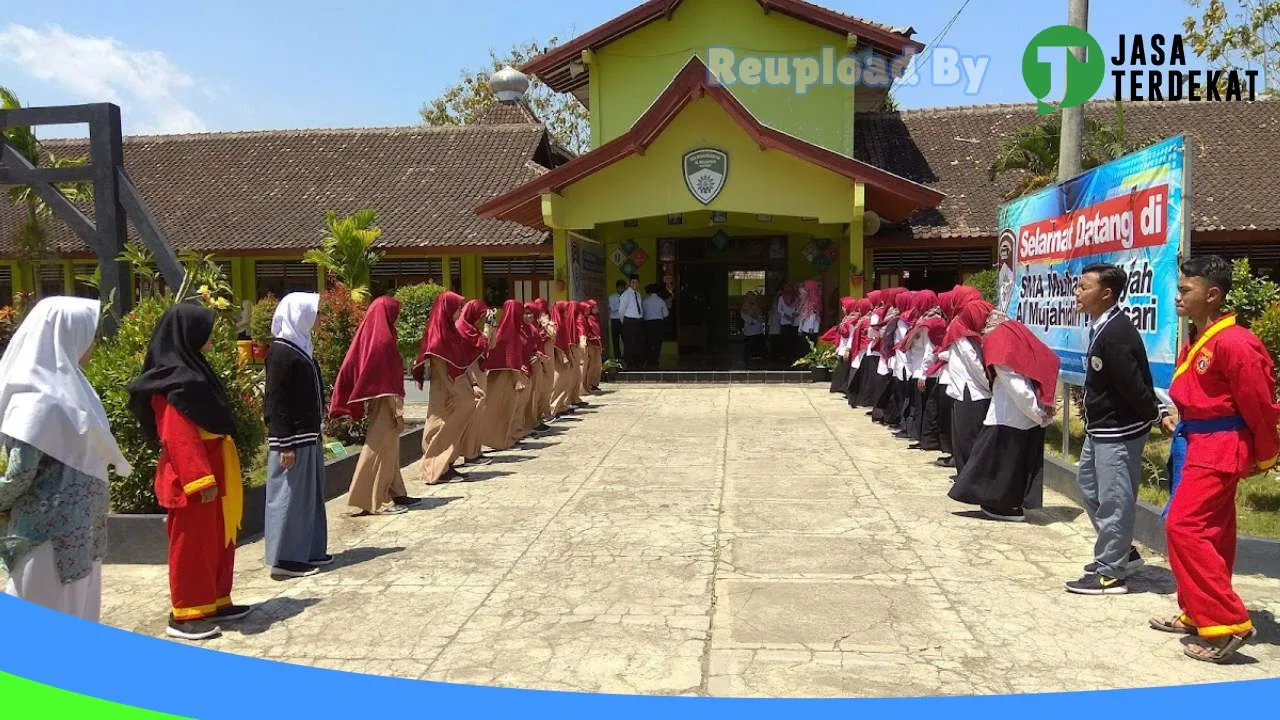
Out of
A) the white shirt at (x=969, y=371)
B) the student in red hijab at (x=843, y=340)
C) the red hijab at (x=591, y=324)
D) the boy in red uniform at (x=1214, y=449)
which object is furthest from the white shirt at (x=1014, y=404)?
the red hijab at (x=591, y=324)

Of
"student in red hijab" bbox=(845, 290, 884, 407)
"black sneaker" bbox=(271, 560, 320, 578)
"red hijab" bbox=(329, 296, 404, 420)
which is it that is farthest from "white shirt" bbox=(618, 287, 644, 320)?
"black sneaker" bbox=(271, 560, 320, 578)

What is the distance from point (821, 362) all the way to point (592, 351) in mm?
3880

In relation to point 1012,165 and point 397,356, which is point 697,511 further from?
point 1012,165

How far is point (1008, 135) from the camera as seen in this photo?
815 inches

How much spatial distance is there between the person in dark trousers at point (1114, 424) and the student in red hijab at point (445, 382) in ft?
15.4

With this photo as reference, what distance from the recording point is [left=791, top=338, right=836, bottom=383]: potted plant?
626 inches

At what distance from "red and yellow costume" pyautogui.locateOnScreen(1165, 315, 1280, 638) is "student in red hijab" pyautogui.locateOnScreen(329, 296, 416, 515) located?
15.2 feet

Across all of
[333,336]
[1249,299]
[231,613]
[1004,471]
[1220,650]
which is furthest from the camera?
[333,336]

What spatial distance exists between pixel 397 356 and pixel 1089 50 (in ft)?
26.3

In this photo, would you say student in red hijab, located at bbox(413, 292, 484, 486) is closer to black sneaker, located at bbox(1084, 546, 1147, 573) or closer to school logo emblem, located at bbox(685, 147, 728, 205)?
black sneaker, located at bbox(1084, 546, 1147, 573)

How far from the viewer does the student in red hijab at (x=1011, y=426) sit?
620cm

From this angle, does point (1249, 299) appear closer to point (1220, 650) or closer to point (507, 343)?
point (1220, 650)

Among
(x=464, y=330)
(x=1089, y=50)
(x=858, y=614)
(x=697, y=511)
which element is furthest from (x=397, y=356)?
(x=1089, y=50)

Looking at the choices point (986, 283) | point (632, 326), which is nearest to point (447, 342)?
point (986, 283)
